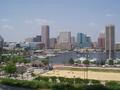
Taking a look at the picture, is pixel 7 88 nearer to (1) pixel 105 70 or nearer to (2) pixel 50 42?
(1) pixel 105 70

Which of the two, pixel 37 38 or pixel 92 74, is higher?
pixel 37 38

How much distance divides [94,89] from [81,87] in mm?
689

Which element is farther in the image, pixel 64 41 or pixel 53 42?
pixel 53 42

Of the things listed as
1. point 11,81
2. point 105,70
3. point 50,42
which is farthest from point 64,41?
point 11,81

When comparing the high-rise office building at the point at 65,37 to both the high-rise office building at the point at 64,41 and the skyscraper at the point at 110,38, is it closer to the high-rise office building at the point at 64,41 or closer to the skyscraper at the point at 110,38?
the high-rise office building at the point at 64,41

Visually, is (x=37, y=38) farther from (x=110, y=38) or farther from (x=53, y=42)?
(x=110, y=38)

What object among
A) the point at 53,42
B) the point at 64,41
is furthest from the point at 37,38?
the point at 64,41

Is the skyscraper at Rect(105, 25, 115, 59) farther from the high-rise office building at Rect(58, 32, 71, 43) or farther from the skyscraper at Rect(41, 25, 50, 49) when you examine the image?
the skyscraper at Rect(41, 25, 50, 49)

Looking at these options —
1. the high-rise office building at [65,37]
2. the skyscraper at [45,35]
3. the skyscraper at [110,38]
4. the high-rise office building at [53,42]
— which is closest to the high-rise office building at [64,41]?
the high-rise office building at [65,37]

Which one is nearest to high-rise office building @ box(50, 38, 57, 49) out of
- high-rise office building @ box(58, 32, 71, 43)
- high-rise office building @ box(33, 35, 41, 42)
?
high-rise office building @ box(58, 32, 71, 43)

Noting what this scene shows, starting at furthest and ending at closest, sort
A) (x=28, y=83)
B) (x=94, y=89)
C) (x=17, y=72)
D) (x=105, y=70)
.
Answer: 1. (x=105, y=70)
2. (x=17, y=72)
3. (x=28, y=83)
4. (x=94, y=89)

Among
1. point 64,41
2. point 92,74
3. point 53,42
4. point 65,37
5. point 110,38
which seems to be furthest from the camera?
point 53,42

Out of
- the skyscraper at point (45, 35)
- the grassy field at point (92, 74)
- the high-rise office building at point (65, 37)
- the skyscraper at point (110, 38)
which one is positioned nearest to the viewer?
the grassy field at point (92, 74)

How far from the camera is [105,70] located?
34.6 metres
